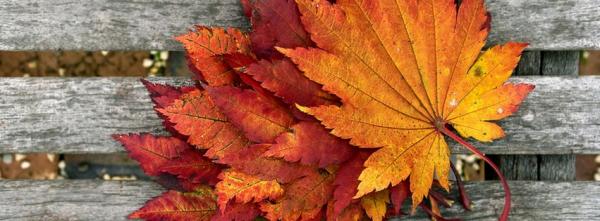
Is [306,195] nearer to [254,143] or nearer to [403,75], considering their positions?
[254,143]

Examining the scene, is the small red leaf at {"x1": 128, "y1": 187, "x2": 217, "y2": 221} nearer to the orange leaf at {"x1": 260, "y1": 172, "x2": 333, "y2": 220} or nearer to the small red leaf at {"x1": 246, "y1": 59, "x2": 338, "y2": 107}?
the orange leaf at {"x1": 260, "y1": 172, "x2": 333, "y2": 220}

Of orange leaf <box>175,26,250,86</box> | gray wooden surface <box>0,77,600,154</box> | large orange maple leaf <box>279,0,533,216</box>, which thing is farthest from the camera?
gray wooden surface <box>0,77,600,154</box>

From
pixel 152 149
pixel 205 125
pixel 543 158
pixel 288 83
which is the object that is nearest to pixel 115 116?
pixel 152 149

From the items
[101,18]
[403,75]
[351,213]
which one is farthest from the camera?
[101,18]

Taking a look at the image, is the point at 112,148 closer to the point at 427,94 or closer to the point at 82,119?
the point at 82,119

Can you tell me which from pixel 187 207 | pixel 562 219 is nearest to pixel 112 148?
pixel 187 207

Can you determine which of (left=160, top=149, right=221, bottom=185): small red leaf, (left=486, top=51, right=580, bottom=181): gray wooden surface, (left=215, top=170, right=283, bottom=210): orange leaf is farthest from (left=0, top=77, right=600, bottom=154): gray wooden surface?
(left=215, top=170, right=283, bottom=210): orange leaf
